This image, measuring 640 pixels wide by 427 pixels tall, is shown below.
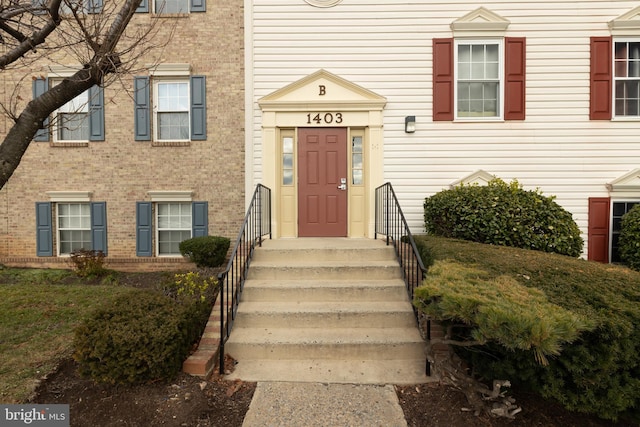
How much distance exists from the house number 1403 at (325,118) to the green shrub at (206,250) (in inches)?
121

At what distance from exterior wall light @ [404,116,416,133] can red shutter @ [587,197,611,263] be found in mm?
3942

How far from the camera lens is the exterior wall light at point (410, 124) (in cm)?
688

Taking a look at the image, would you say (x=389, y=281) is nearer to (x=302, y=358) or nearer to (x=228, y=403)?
(x=302, y=358)

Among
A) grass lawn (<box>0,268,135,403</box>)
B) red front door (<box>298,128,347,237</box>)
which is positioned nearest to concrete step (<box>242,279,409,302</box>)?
grass lawn (<box>0,268,135,403</box>)

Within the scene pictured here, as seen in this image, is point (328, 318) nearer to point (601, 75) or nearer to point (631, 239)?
point (631, 239)

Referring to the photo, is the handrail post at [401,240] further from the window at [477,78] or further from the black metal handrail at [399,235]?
the window at [477,78]

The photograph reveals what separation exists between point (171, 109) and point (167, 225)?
261 centimetres

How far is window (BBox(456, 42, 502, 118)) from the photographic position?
7.01 metres

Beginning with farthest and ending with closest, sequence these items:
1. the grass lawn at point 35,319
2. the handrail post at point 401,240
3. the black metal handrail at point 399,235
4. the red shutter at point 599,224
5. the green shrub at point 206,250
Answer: the red shutter at point 599,224 → the green shrub at point 206,250 → the black metal handrail at point 399,235 → the handrail post at point 401,240 → the grass lawn at point 35,319

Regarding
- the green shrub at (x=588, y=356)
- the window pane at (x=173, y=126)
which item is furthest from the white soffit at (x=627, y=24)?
the window pane at (x=173, y=126)

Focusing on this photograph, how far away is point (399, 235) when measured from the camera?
6.07m

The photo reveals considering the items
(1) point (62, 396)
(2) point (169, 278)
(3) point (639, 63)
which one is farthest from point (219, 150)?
(3) point (639, 63)

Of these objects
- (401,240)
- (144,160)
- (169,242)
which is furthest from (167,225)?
(401,240)

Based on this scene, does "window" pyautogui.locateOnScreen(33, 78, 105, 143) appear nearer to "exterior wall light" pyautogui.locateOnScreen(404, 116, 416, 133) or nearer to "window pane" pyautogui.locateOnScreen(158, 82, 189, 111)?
"window pane" pyautogui.locateOnScreen(158, 82, 189, 111)
